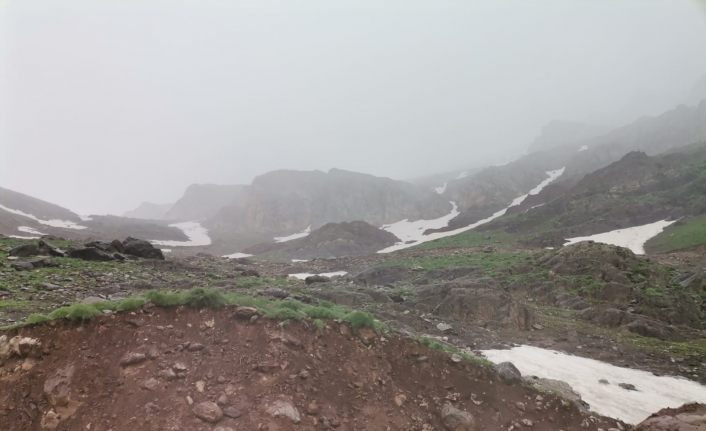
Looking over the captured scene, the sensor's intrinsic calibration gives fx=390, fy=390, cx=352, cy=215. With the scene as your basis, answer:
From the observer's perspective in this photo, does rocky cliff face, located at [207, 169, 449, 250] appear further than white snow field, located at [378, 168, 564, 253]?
Yes

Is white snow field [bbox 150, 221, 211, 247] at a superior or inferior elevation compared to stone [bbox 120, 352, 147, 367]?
inferior

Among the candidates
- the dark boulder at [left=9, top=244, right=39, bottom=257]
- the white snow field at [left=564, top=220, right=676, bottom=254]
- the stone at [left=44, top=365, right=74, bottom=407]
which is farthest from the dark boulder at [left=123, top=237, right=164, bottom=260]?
the white snow field at [left=564, top=220, right=676, bottom=254]

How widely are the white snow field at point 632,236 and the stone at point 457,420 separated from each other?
42.8 metres

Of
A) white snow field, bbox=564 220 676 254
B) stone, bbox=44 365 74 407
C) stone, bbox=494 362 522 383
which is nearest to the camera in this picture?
stone, bbox=44 365 74 407

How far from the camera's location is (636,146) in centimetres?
13312

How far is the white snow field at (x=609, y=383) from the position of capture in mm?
10883

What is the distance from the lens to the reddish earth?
283 inches

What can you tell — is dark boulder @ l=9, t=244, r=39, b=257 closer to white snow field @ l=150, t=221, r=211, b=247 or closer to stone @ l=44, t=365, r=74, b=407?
stone @ l=44, t=365, r=74, b=407

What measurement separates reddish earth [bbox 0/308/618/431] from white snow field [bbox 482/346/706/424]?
1.98 m

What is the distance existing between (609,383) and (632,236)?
43093mm

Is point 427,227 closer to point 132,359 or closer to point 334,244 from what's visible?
point 334,244

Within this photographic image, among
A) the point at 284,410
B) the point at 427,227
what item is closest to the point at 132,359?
the point at 284,410

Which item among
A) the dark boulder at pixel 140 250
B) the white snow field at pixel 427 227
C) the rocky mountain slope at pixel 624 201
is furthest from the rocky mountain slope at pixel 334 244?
the dark boulder at pixel 140 250

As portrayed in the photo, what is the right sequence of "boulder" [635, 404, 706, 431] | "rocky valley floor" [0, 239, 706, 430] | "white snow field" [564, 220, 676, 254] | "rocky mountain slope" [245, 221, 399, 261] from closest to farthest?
"rocky valley floor" [0, 239, 706, 430]
"boulder" [635, 404, 706, 431]
"white snow field" [564, 220, 676, 254]
"rocky mountain slope" [245, 221, 399, 261]
